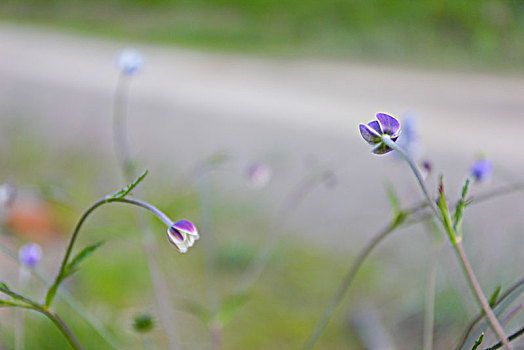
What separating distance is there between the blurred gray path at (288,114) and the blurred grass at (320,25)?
69 mm

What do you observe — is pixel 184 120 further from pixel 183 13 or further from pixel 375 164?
pixel 183 13

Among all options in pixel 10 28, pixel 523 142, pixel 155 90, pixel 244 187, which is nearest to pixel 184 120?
pixel 155 90

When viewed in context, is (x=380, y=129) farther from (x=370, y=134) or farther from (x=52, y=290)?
(x=52, y=290)

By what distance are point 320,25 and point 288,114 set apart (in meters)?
0.64

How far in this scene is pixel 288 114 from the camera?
1.71 meters

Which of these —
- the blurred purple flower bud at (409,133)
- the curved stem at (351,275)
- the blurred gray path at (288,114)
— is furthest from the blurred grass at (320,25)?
the curved stem at (351,275)

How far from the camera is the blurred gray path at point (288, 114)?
44.9 inches

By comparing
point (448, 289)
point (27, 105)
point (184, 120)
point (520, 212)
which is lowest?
point (448, 289)

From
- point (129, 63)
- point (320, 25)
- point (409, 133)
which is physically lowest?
point (409, 133)

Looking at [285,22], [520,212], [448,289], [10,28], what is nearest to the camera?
[448,289]

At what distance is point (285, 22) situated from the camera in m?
2.44

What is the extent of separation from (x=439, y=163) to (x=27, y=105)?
1.11 m

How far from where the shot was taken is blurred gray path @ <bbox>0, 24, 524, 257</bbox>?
114 cm

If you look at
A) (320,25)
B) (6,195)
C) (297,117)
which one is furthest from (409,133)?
(320,25)
